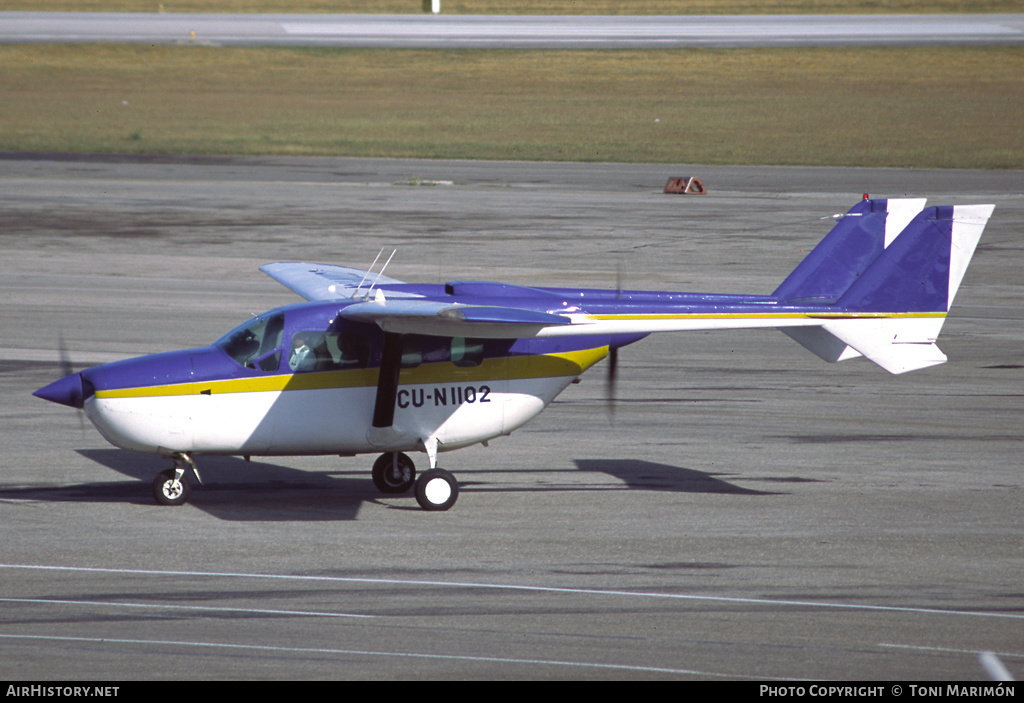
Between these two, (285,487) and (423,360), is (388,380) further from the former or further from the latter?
(285,487)

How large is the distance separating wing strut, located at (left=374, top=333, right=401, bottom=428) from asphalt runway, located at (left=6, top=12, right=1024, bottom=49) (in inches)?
2998

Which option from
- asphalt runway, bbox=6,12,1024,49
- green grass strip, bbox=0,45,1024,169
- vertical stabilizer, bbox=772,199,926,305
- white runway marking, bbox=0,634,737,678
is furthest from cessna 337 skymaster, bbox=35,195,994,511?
asphalt runway, bbox=6,12,1024,49

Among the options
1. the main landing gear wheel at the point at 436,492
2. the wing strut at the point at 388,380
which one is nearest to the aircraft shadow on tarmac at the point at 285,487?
the main landing gear wheel at the point at 436,492

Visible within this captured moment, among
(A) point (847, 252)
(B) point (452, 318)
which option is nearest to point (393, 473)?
(B) point (452, 318)

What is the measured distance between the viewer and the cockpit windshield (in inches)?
503

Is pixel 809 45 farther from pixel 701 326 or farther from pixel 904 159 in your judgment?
pixel 701 326

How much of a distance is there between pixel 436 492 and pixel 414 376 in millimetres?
1383

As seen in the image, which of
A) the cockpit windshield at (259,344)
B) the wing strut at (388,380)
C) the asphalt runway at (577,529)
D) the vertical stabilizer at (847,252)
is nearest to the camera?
the asphalt runway at (577,529)

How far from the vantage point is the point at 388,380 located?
1271 cm

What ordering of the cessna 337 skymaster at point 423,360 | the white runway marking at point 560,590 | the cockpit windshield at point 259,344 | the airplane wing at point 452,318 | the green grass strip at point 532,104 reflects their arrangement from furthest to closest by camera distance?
the green grass strip at point 532,104 < the cockpit windshield at point 259,344 < the cessna 337 skymaster at point 423,360 < the airplane wing at point 452,318 < the white runway marking at point 560,590

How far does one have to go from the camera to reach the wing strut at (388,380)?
41.5 ft

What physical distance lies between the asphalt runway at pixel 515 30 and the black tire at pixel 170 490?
7614 centimetres

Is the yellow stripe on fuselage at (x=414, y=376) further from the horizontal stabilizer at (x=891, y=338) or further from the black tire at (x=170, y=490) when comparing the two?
the horizontal stabilizer at (x=891, y=338)
